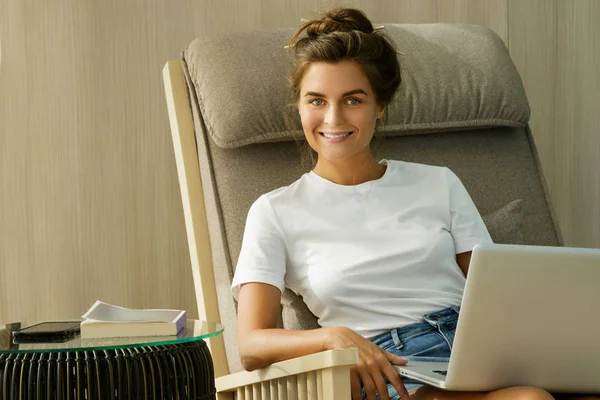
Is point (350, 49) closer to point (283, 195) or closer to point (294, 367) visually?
point (283, 195)

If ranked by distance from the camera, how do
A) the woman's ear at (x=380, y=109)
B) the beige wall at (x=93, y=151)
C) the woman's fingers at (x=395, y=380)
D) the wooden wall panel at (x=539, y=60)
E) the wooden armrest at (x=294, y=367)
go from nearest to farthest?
the wooden armrest at (x=294, y=367), the woman's fingers at (x=395, y=380), the woman's ear at (x=380, y=109), the beige wall at (x=93, y=151), the wooden wall panel at (x=539, y=60)

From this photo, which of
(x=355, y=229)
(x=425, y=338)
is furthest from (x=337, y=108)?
(x=425, y=338)

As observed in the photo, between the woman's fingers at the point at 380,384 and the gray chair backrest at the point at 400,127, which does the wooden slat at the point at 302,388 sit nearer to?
the woman's fingers at the point at 380,384

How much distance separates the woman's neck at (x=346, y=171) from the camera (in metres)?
1.87

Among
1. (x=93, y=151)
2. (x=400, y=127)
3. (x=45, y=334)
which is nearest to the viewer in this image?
(x=45, y=334)

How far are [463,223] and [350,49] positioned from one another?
0.42 m

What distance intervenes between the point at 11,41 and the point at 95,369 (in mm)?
1183

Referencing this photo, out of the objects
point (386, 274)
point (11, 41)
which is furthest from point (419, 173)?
point (11, 41)

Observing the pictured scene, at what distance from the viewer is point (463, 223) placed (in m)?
1.86


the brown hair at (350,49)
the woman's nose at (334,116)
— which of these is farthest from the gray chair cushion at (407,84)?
the woman's nose at (334,116)

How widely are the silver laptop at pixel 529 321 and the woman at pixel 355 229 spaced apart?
0.36m

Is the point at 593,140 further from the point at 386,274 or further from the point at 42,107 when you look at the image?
the point at 42,107

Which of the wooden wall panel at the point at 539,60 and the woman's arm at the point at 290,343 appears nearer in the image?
the woman's arm at the point at 290,343

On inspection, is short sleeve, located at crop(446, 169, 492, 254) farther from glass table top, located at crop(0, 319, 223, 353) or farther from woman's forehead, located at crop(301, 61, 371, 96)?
glass table top, located at crop(0, 319, 223, 353)
